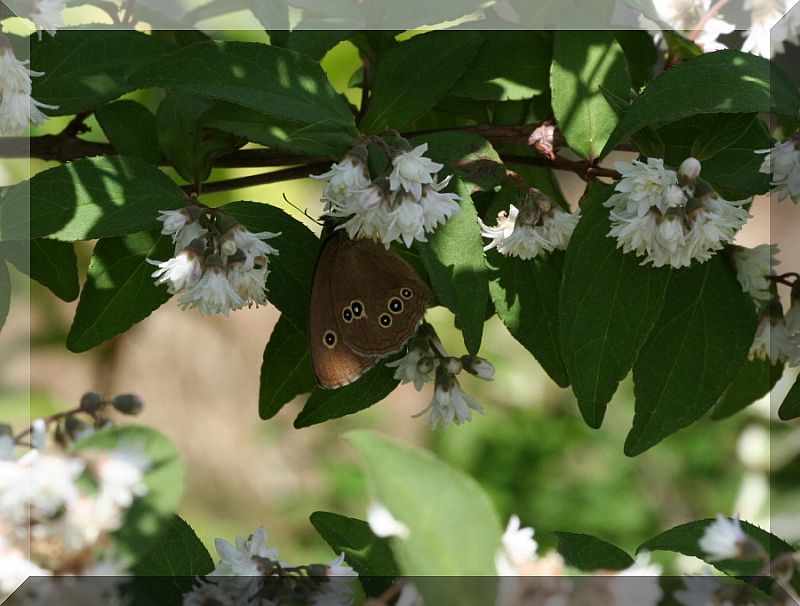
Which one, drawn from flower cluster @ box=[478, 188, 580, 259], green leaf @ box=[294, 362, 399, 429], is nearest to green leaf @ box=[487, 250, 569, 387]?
flower cluster @ box=[478, 188, 580, 259]

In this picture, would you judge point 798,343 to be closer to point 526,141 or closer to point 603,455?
point 526,141

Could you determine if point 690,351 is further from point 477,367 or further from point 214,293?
point 214,293

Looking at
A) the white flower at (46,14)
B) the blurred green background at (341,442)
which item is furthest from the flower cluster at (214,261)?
the blurred green background at (341,442)

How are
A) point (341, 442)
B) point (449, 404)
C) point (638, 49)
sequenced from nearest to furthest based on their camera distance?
point (449, 404), point (638, 49), point (341, 442)

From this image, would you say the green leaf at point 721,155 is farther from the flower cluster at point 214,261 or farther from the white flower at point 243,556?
the white flower at point 243,556

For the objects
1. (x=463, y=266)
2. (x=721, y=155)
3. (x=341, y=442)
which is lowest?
(x=341, y=442)

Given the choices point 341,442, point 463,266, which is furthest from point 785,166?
point 341,442
